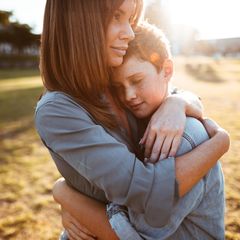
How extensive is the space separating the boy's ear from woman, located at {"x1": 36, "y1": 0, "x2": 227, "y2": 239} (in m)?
0.23

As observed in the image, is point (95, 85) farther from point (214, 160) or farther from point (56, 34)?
point (214, 160)

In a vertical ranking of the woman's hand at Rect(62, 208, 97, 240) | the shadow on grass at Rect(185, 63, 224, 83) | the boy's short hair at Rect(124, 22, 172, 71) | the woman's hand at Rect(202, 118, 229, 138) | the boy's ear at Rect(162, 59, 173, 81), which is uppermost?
the boy's short hair at Rect(124, 22, 172, 71)

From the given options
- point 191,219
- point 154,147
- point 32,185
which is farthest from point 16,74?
point 191,219

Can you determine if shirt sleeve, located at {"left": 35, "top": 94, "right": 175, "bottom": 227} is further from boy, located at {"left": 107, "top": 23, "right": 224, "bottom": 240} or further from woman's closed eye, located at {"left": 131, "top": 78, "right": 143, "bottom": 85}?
woman's closed eye, located at {"left": 131, "top": 78, "right": 143, "bottom": 85}

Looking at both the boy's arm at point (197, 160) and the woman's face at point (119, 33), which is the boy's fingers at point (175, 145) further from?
the woman's face at point (119, 33)

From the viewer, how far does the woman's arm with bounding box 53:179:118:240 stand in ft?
6.50

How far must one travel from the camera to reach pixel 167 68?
233 cm

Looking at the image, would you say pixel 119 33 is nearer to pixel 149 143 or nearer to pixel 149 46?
pixel 149 46

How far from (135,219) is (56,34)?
1.03 metres

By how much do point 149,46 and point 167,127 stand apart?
0.59 metres

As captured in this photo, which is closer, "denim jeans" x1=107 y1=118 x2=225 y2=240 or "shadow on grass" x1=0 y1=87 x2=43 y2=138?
"denim jeans" x1=107 y1=118 x2=225 y2=240

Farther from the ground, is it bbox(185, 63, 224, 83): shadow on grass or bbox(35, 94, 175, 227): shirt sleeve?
bbox(35, 94, 175, 227): shirt sleeve

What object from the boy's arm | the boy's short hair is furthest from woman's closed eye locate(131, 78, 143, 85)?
the boy's arm

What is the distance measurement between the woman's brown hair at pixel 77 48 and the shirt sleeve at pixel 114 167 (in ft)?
0.73
